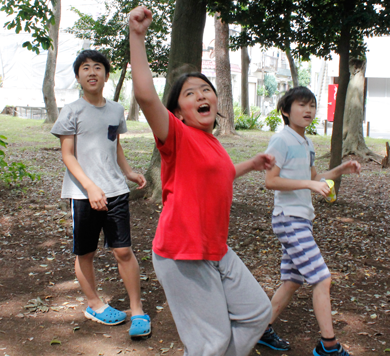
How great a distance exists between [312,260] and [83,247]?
58.8 inches

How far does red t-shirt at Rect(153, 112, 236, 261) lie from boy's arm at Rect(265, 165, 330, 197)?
0.66 m

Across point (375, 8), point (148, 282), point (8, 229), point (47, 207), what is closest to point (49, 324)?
point (148, 282)

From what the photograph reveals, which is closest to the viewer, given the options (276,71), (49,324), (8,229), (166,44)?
(49,324)

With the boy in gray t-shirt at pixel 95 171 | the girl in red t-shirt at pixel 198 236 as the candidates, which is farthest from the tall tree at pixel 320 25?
the girl in red t-shirt at pixel 198 236

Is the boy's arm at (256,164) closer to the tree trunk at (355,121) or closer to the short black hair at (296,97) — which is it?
the short black hair at (296,97)

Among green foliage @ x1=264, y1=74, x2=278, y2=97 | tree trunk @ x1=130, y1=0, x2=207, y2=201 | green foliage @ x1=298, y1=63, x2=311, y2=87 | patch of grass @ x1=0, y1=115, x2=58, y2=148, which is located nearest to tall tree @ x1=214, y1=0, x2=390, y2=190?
tree trunk @ x1=130, y1=0, x2=207, y2=201

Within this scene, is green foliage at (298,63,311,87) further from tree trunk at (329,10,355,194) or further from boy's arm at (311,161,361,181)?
boy's arm at (311,161,361,181)

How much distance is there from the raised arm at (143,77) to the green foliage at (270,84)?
232ft

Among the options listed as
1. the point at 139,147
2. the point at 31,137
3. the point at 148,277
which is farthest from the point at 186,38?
the point at 31,137

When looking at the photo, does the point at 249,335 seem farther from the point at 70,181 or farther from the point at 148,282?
the point at 148,282

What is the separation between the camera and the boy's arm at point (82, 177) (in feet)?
8.95

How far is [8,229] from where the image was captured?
534 centimetres

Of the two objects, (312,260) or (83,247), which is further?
(83,247)

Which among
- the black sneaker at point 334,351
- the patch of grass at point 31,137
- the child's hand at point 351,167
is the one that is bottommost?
the black sneaker at point 334,351
